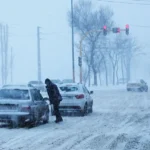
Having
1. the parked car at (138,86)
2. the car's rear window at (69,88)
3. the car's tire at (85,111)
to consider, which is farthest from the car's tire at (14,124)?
the parked car at (138,86)

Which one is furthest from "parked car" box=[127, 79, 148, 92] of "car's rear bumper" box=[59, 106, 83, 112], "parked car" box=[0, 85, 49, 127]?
"parked car" box=[0, 85, 49, 127]

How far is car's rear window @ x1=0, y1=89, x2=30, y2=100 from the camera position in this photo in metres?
16.7

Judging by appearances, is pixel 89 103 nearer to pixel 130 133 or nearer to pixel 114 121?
pixel 114 121

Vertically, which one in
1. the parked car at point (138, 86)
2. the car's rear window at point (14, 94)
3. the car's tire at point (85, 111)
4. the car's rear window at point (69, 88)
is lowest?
the parked car at point (138, 86)

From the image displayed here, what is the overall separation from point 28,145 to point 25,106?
4.31 m

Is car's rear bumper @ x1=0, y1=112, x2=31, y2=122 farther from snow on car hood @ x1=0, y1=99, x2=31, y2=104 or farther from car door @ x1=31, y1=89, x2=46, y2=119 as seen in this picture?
car door @ x1=31, y1=89, x2=46, y2=119

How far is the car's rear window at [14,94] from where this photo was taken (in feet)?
54.6

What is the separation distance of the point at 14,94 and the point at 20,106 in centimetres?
84

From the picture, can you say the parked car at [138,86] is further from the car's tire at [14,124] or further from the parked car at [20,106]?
the car's tire at [14,124]

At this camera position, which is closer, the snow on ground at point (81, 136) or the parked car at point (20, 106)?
the snow on ground at point (81, 136)

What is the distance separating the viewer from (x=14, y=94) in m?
16.8

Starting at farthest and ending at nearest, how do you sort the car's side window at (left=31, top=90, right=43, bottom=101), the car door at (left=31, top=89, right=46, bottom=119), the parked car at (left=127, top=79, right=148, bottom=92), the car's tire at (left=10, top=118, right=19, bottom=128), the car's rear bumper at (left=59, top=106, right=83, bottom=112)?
the parked car at (left=127, top=79, right=148, bottom=92)
the car's rear bumper at (left=59, top=106, right=83, bottom=112)
the car's side window at (left=31, top=90, right=43, bottom=101)
the car door at (left=31, top=89, right=46, bottom=119)
the car's tire at (left=10, top=118, right=19, bottom=128)

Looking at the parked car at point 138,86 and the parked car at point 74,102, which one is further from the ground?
the parked car at point 74,102

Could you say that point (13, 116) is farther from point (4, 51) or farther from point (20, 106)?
point (4, 51)
